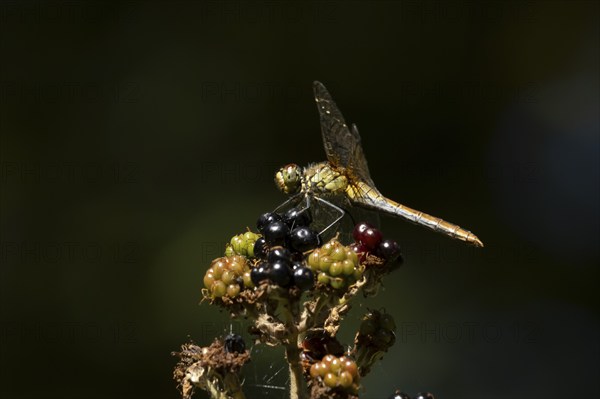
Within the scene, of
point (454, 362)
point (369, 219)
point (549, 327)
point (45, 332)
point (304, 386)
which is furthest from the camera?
point (549, 327)

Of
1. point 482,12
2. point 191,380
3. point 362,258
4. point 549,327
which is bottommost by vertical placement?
point 549,327

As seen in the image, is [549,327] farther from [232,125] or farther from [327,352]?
[327,352]

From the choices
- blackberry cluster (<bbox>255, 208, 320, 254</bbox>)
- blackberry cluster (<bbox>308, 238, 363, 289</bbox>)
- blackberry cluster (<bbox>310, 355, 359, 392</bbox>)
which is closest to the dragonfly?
blackberry cluster (<bbox>255, 208, 320, 254</bbox>)

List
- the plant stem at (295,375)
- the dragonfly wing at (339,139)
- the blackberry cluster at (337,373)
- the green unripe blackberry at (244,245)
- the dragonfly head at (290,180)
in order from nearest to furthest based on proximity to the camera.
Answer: the blackberry cluster at (337,373) < the plant stem at (295,375) < the green unripe blackberry at (244,245) < the dragonfly wing at (339,139) < the dragonfly head at (290,180)

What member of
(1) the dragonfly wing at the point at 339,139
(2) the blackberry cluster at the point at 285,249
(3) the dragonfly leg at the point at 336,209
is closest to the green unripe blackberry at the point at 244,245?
(2) the blackberry cluster at the point at 285,249

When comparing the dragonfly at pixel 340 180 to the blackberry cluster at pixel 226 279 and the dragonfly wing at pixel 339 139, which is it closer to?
the dragonfly wing at pixel 339 139

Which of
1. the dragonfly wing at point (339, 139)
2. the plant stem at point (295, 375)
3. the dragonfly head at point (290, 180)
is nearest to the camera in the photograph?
the plant stem at point (295, 375)

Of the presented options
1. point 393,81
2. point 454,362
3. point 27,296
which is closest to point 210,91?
point 393,81
